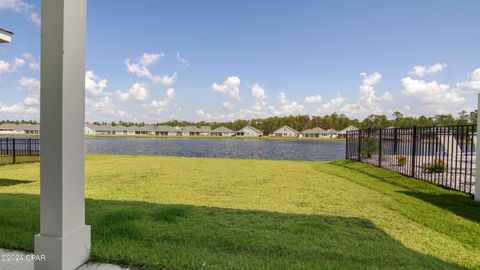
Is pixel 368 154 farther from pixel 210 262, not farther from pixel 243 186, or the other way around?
pixel 210 262

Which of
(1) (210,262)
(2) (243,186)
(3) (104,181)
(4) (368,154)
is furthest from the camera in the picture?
(4) (368,154)

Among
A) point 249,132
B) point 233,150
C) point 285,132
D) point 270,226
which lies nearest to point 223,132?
point 249,132

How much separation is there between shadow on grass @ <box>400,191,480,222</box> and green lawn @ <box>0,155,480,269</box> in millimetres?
20

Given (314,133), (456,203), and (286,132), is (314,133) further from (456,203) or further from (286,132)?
(456,203)

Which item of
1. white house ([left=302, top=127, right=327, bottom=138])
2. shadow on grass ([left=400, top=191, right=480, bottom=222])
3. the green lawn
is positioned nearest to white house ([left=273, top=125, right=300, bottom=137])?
white house ([left=302, top=127, right=327, bottom=138])

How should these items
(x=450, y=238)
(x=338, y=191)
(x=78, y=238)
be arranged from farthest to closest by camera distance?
(x=338, y=191), (x=450, y=238), (x=78, y=238)

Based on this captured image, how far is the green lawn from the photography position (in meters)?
2.91

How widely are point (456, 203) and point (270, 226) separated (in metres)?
4.64

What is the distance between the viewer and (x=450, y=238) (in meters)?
3.81

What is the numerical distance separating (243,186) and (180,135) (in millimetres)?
117562

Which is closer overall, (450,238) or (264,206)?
(450,238)

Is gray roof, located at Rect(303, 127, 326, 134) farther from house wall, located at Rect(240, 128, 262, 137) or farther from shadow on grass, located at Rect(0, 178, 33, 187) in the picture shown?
shadow on grass, located at Rect(0, 178, 33, 187)

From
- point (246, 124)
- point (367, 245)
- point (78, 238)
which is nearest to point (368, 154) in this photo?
point (367, 245)

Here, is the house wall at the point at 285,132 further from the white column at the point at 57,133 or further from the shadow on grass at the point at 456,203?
the white column at the point at 57,133
